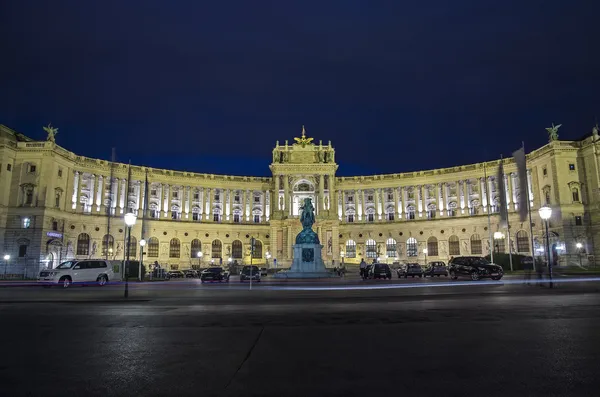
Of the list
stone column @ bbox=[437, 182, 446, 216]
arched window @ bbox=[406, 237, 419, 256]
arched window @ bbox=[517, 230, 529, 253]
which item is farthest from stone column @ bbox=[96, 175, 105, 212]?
arched window @ bbox=[517, 230, 529, 253]

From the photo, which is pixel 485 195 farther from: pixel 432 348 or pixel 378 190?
pixel 432 348

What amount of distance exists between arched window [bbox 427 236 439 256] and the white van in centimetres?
7162

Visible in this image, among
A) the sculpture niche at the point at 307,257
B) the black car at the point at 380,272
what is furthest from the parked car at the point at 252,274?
the black car at the point at 380,272

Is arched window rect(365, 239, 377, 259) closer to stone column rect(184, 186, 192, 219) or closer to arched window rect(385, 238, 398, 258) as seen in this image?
arched window rect(385, 238, 398, 258)

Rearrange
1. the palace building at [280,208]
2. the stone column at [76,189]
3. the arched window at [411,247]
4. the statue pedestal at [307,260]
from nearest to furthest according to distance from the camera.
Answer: the statue pedestal at [307,260]
the palace building at [280,208]
the stone column at [76,189]
the arched window at [411,247]

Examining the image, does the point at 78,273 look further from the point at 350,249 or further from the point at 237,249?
the point at 350,249

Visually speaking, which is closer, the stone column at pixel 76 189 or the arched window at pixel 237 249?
the stone column at pixel 76 189

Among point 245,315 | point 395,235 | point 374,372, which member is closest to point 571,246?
point 395,235

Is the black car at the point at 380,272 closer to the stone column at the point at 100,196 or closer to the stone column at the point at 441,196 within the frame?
the stone column at the point at 441,196

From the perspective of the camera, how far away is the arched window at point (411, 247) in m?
96.4

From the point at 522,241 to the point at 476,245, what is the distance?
9.21 m

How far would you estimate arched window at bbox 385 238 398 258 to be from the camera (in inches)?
3871

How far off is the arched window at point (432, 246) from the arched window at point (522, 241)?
17.0 m

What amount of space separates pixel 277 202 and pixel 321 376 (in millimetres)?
90431
